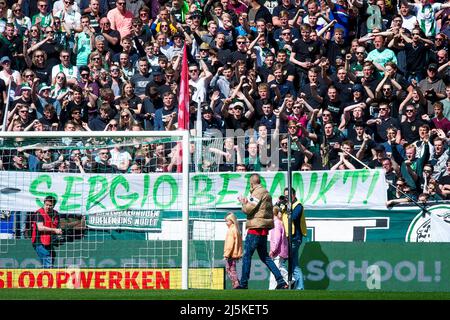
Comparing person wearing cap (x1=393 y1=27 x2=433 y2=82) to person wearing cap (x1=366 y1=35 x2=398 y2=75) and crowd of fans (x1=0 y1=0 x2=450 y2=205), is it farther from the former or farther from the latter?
person wearing cap (x1=366 y1=35 x2=398 y2=75)

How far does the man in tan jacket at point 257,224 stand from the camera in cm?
1902

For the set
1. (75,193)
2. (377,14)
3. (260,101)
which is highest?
(377,14)

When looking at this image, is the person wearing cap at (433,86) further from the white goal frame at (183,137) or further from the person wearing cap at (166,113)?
the white goal frame at (183,137)

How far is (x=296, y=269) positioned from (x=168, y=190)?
2.56 metres

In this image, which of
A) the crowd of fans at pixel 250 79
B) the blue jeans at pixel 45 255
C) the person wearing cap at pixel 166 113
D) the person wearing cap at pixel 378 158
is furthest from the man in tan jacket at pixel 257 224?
the person wearing cap at pixel 166 113

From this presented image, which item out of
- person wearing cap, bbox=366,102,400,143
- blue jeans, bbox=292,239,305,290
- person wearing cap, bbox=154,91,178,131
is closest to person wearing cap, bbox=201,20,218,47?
person wearing cap, bbox=154,91,178,131

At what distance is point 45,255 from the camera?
64.8 ft

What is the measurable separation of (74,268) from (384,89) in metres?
7.64

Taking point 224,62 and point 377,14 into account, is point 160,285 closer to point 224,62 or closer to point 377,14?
point 224,62

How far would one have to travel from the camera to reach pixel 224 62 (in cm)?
2475

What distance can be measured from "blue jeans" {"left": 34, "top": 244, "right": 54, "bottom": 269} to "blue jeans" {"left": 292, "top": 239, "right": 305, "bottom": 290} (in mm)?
4020

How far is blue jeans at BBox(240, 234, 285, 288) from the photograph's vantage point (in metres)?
19.0
